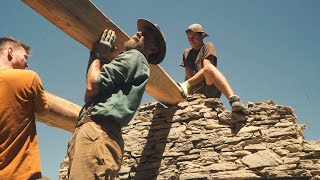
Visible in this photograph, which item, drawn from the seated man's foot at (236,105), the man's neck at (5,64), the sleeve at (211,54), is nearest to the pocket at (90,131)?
the man's neck at (5,64)

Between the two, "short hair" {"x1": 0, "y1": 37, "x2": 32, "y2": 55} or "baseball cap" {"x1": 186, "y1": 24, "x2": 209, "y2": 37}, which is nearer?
"short hair" {"x1": 0, "y1": 37, "x2": 32, "y2": 55}

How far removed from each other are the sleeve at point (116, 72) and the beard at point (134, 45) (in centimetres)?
21

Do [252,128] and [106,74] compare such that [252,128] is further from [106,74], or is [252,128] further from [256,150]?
[106,74]

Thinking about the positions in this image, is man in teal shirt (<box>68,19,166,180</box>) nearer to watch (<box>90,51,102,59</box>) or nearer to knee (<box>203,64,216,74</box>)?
watch (<box>90,51,102,59</box>)

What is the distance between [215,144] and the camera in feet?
13.7

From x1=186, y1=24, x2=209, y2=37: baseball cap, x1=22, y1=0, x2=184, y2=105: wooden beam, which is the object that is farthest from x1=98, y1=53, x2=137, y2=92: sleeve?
x1=186, y1=24, x2=209, y2=37: baseball cap

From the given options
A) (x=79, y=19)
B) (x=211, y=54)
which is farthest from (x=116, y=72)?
(x=211, y=54)

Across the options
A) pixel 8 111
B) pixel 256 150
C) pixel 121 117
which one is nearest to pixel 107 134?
pixel 121 117

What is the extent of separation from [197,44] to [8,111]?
3469 millimetres

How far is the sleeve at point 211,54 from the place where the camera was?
4703 mm

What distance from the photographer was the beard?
2.81 m

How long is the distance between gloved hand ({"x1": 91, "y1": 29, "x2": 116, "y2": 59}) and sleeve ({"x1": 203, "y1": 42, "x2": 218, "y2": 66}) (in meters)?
1.86

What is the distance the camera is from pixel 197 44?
5.17 m

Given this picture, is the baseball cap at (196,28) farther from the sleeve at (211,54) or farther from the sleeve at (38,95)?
the sleeve at (38,95)
